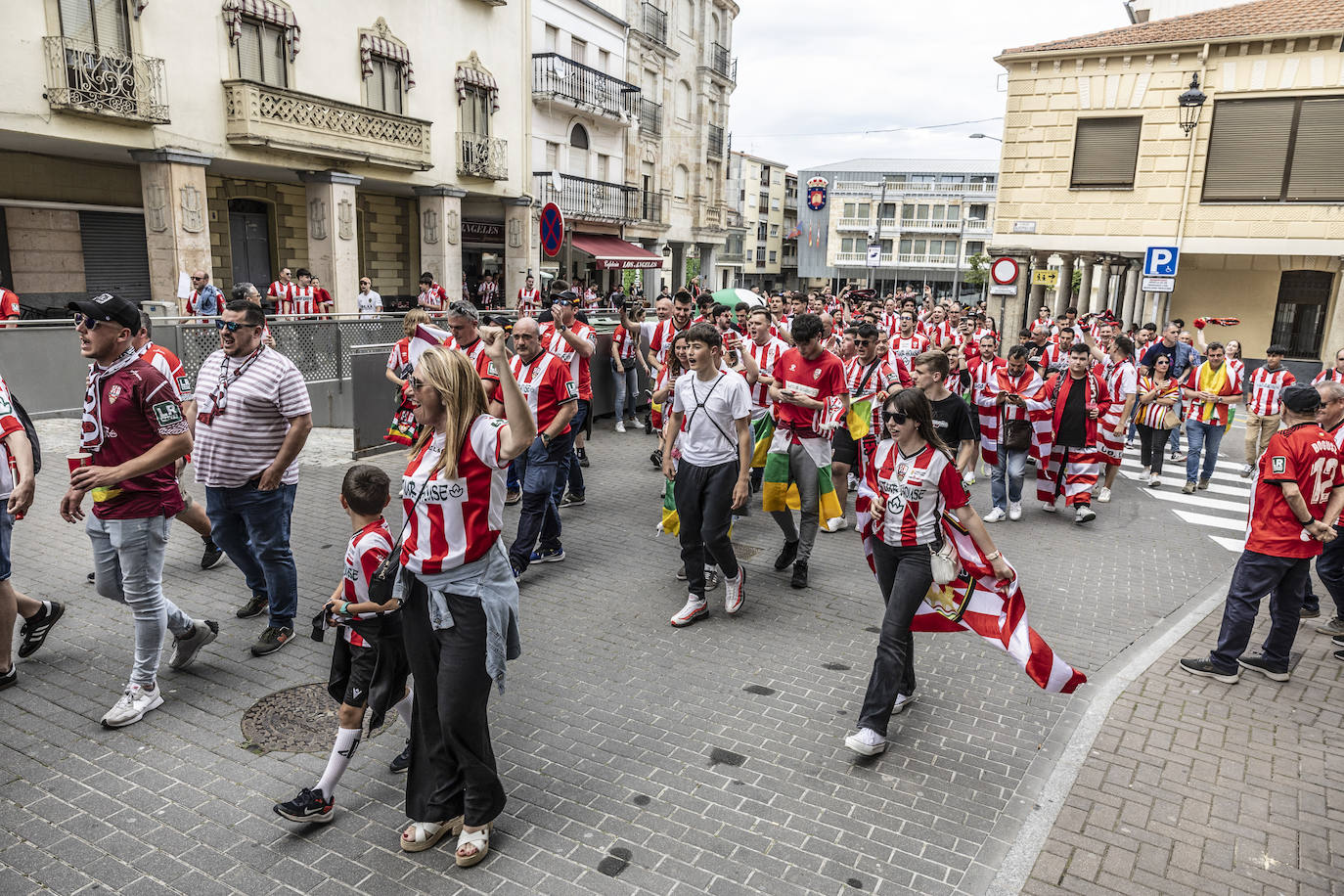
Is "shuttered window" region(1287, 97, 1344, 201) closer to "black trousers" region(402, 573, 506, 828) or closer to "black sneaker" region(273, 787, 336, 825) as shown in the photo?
"black trousers" region(402, 573, 506, 828)

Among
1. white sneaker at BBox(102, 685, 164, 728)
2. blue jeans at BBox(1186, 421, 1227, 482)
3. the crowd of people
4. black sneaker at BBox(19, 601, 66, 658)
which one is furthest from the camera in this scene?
blue jeans at BBox(1186, 421, 1227, 482)

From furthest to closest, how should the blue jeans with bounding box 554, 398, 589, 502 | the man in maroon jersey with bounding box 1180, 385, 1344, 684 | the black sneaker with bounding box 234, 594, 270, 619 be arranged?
the blue jeans with bounding box 554, 398, 589, 502, the black sneaker with bounding box 234, 594, 270, 619, the man in maroon jersey with bounding box 1180, 385, 1344, 684

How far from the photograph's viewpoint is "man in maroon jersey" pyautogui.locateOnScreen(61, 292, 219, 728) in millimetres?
4367

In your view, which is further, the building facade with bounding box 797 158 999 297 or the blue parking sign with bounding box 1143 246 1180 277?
the building facade with bounding box 797 158 999 297

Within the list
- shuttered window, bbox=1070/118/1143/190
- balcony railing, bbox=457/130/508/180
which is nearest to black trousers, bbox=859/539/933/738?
shuttered window, bbox=1070/118/1143/190

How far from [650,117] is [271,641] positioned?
34323mm

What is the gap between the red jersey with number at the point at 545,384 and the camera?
6.81 metres

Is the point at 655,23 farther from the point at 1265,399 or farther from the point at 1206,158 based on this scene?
the point at 1265,399

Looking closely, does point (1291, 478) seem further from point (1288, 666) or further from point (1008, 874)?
point (1008, 874)

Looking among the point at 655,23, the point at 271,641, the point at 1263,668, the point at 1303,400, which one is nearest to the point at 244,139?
the point at 271,641

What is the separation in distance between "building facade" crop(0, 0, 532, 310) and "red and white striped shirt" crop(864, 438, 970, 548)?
13586mm

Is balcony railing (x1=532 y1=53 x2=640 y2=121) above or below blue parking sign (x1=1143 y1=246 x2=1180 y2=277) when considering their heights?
above

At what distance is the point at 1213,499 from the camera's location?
37.0ft

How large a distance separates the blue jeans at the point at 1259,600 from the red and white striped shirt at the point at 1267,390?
6.38 meters
